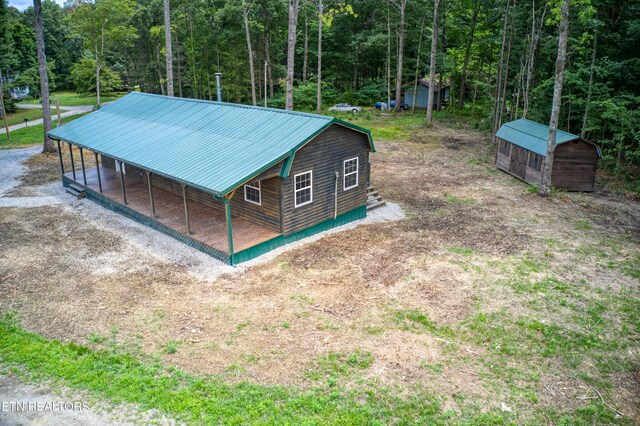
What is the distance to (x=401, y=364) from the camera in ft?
31.4

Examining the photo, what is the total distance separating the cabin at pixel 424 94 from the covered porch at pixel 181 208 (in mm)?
31942

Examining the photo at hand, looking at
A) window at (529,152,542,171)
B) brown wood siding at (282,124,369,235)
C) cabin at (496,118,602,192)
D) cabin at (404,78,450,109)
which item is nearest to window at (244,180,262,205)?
brown wood siding at (282,124,369,235)

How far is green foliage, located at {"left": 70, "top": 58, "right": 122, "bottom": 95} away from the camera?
44.9m

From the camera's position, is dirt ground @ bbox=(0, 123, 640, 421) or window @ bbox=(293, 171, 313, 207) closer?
dirt ground @ bbox=(0, 123, 640, 421)

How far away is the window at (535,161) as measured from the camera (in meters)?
21.3

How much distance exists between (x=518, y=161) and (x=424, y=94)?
25.6 meters

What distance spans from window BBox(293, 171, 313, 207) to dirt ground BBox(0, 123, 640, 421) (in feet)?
4.81

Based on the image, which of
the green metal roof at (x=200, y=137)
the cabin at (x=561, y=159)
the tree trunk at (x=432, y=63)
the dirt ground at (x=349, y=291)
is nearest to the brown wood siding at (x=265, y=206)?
the green metal roof at (x=200, y=137)

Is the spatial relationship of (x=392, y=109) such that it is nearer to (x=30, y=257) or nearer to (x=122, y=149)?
(x=122, y=149)

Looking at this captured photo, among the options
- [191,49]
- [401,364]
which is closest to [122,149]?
[401,364]

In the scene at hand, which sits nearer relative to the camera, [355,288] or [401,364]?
[401,364]

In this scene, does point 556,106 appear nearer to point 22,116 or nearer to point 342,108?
A: point 342,108

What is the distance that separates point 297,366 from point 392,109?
3870 cm

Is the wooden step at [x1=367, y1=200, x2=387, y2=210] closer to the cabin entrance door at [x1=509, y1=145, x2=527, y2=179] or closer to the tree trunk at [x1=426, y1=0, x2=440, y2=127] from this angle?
the cabin entrance door at [x1=509, y1=145, x2=527, y2=179]
